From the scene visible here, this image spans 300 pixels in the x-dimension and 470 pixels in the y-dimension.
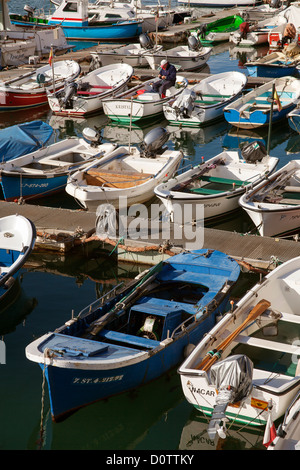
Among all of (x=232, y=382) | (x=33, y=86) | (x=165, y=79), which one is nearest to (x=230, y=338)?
(x=232, y=382)

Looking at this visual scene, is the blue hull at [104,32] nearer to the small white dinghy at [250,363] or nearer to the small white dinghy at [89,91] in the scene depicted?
the small white dinghy at [89,91]

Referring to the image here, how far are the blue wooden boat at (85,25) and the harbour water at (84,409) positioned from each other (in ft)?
109

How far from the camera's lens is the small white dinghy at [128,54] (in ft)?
127

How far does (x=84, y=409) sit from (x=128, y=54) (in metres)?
31.3

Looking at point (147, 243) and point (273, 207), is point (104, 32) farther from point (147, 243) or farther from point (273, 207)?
point (147, 243)

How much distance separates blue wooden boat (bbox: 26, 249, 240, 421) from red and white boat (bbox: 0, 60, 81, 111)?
59.6 ft

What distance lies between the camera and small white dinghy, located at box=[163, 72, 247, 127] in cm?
2847

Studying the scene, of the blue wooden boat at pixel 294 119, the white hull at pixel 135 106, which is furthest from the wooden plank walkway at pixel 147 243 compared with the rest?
the white hull at pixel 135 106

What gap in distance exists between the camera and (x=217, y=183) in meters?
22.1

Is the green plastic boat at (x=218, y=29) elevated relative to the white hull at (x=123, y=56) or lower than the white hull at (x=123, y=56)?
lower

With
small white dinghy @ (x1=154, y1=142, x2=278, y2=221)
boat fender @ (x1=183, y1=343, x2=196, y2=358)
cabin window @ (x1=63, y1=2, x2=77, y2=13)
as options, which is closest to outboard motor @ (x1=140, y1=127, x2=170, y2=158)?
small white dinghy @ (x1=154, y1=142, x2=278, y2=221)

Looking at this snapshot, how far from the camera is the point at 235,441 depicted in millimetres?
11609

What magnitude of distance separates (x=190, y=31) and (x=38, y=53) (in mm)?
13179

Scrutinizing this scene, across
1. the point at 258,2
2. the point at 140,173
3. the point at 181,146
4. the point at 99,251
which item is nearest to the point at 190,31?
the point at 258,2
